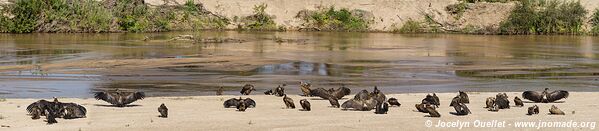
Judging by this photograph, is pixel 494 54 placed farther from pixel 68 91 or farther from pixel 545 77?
pixel 68 91

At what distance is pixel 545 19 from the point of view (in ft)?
172

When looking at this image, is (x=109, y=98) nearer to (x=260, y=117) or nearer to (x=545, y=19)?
(x=260, y=117)

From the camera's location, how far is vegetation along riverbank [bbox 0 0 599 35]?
1921 inches

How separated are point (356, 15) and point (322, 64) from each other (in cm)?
Result: 2757

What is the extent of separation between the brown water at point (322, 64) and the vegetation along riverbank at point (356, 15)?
6891 mm

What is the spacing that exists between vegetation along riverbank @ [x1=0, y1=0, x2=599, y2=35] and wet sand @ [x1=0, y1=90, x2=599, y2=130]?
31977 mm

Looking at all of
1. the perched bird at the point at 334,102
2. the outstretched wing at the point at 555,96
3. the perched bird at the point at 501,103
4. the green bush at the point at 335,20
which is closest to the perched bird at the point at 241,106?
the perched bird at the point at 334,102

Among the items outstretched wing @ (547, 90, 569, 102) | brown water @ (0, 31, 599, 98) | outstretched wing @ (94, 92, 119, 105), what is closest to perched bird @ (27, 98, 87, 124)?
outstretched wing @ (94, 92, 119, 105)

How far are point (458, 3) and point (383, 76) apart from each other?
3497 cm

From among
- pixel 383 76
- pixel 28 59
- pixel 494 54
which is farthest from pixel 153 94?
pixel 494 54

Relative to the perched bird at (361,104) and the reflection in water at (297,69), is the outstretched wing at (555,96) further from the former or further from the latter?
the reflection in water at (297,69)

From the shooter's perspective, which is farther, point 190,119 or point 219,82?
point 219,82

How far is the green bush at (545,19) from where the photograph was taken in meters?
51.9

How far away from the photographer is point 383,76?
23.2 m
